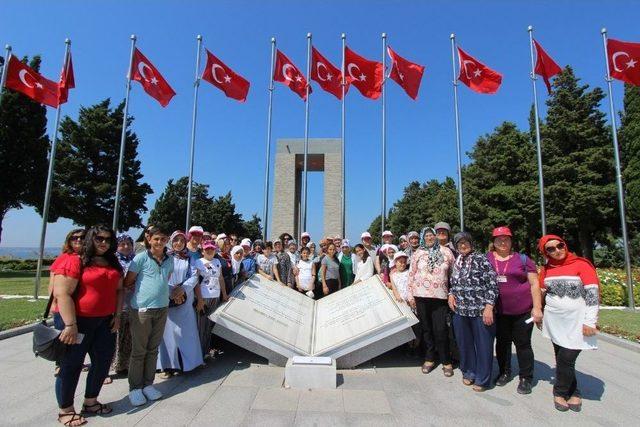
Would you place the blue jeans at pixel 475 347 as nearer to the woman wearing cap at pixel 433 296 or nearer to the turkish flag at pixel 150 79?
the woman wearing cap at pixel 433 296

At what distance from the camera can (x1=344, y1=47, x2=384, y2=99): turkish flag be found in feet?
39.9

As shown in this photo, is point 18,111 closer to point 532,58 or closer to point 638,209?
point 532,58

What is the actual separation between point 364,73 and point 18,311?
1118 centimetres

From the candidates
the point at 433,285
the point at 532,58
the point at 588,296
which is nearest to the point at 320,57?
the point at 532,58

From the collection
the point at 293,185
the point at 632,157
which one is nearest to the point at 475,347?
the point at 293,185

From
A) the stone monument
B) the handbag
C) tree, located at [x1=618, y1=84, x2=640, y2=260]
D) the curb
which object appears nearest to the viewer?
the handbag

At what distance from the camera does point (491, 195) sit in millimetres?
28797

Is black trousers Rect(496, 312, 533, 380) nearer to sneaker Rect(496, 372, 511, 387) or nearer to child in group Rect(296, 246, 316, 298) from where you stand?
sneaker Rect(496, 372, 511, 387)

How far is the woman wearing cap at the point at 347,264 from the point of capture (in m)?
7.31

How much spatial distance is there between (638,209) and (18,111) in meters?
35.8

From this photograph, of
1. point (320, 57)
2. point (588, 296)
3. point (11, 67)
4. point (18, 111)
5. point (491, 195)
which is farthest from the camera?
point (491, 195)

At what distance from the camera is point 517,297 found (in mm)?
4160

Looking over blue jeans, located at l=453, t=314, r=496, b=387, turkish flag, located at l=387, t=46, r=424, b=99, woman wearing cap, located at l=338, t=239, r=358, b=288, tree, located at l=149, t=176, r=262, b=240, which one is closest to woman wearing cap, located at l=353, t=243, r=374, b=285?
woman wearing cap, located at l=338, t=239, r=358, b=288

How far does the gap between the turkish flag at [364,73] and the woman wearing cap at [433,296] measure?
8644 millimetres
